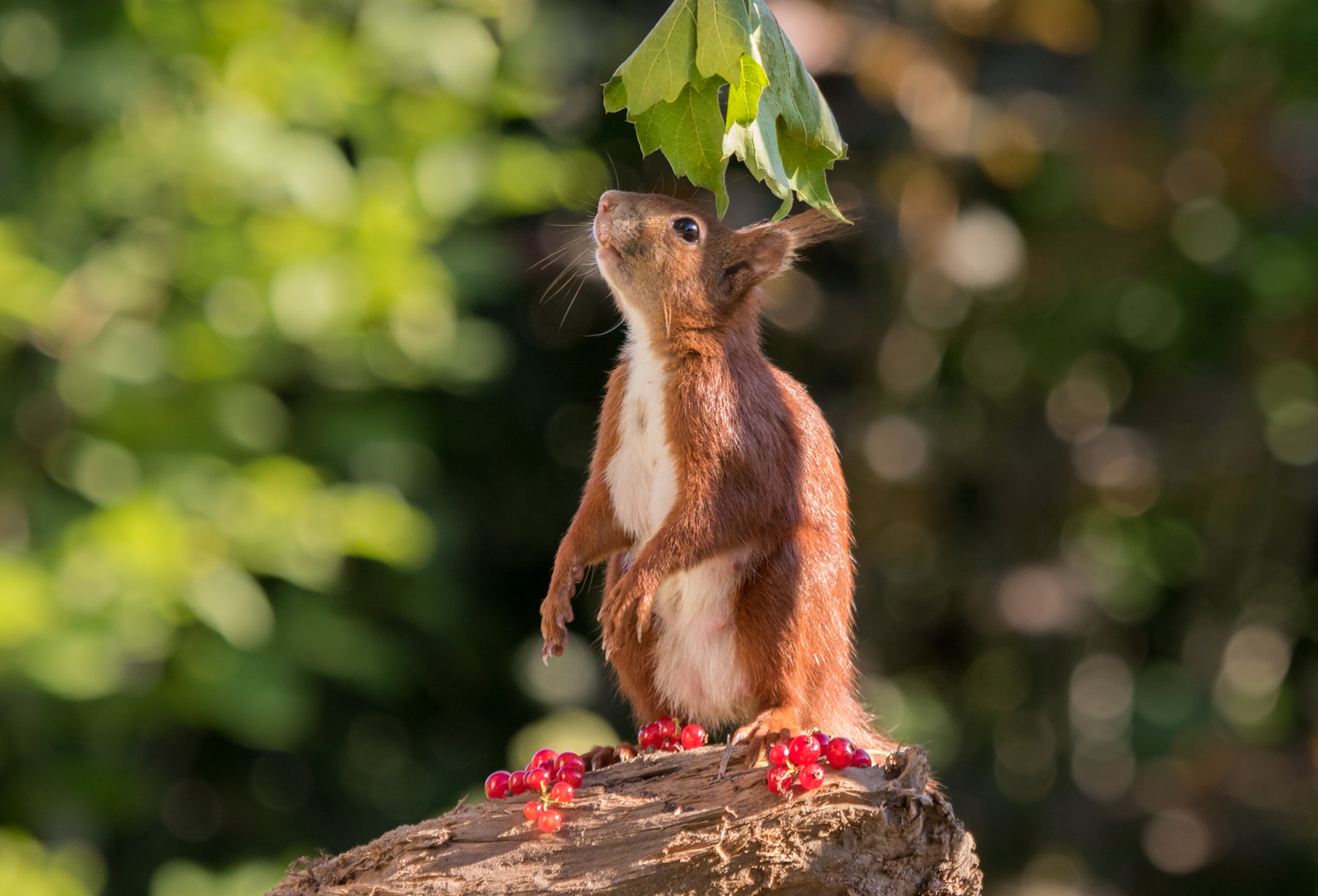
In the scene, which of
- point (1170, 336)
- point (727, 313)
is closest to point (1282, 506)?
point (1170, 336)

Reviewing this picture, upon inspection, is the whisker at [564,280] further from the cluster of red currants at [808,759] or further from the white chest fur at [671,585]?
the cluster of red currants at [808,759]

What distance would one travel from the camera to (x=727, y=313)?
2453 millimetres

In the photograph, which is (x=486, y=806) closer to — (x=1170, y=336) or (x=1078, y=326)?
(x=1078, y=326)

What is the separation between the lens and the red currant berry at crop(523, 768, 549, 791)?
210 cm

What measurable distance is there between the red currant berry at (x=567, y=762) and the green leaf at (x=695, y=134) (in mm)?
957

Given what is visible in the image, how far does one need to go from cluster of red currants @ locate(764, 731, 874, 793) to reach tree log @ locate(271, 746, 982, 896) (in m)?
0.02

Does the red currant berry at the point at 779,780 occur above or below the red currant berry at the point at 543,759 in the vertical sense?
above

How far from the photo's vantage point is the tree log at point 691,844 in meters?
1.84

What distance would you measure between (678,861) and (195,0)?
475 cm

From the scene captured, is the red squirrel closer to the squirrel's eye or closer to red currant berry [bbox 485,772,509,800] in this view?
the squirrel's eye

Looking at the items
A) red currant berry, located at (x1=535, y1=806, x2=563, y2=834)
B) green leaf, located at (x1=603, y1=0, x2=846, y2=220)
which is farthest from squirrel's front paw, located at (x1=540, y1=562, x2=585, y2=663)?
green leaf, located at (x1=603, y1=0, x2=846, y2=220)

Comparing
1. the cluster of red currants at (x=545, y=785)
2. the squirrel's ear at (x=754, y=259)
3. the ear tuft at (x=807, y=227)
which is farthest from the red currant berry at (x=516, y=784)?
the ear tuft at (x=807, y=227)

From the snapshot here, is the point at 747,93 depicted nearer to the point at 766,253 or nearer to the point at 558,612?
the point at 766,253

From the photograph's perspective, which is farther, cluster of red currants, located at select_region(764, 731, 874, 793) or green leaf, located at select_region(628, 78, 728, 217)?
cluster of red currants, located at select_region(764, 731, 874, 793)
